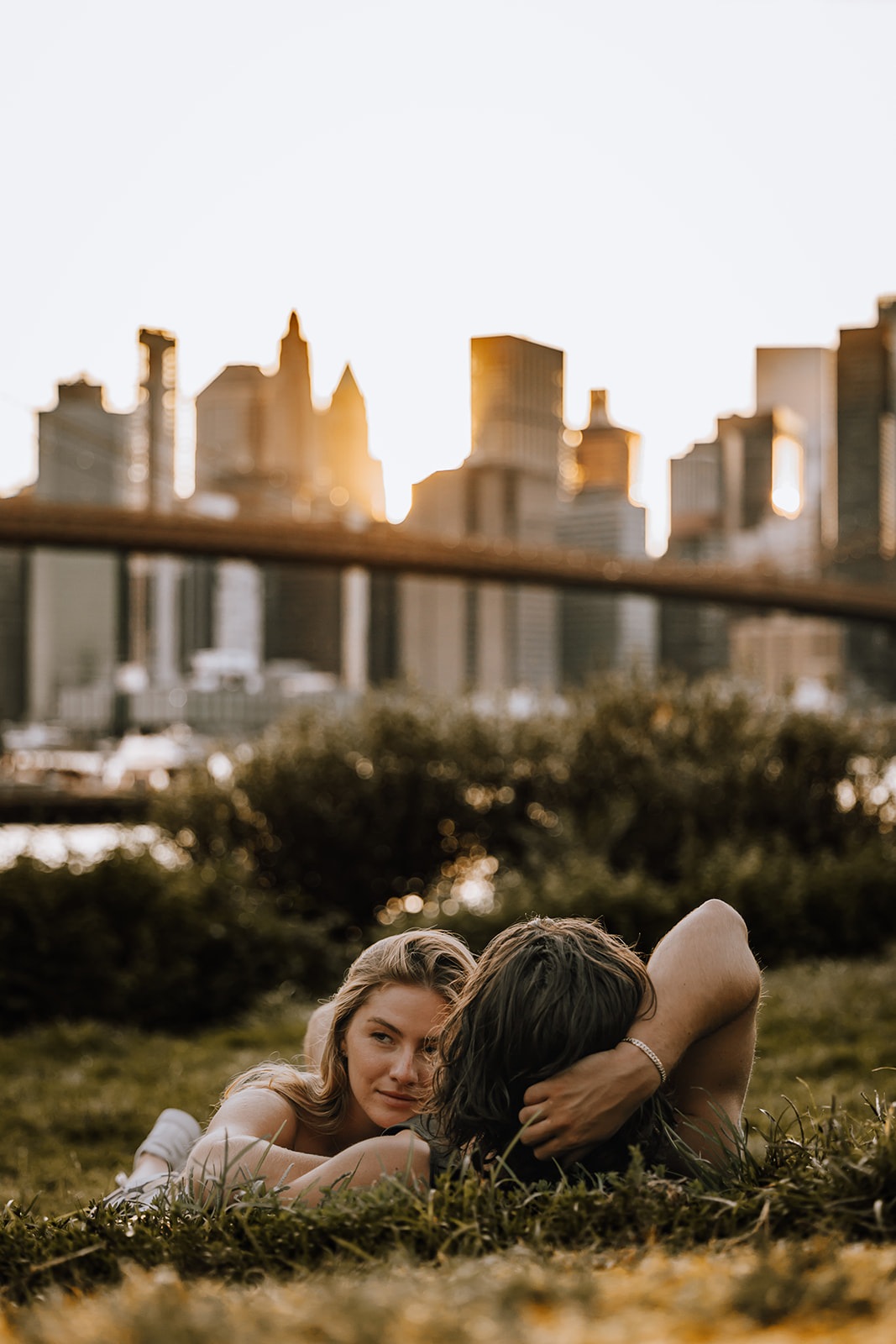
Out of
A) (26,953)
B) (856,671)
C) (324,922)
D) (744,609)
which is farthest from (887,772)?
(856,671)

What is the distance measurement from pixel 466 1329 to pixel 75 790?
76.1ft

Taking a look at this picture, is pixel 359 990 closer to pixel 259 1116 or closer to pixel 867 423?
pixel 259 1116

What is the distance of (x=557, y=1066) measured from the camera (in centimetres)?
158

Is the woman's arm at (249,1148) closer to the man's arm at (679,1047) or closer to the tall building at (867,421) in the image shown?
the man's arm at (679,1047)

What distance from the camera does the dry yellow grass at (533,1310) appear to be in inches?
36.1

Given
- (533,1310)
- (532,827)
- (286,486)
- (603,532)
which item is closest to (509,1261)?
(533,1310)

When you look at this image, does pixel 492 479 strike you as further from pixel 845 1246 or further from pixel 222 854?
pixel 845 1246

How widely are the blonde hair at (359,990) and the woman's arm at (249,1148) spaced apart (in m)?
0.05

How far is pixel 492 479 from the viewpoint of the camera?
4381 cm

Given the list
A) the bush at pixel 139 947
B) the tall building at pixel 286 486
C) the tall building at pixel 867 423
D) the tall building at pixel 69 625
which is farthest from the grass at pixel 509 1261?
the tall building at pixel 69 625

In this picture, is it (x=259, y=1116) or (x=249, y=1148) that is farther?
(x=259, y=1116)

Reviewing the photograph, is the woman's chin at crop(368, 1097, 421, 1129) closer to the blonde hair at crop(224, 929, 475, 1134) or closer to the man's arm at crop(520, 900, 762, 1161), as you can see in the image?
the blonde hair at crop(224, 929, 475, 1134)

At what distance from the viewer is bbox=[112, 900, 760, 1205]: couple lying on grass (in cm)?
157

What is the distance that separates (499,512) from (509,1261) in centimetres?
4202
